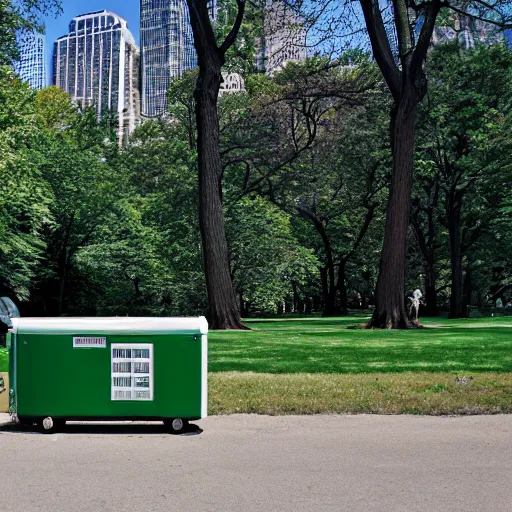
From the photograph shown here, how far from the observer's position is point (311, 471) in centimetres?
585

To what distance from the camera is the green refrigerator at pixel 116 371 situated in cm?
727

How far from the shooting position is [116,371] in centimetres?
728

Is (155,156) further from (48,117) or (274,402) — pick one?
(274,402)

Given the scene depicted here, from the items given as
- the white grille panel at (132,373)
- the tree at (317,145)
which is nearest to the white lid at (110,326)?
the white grille panel at (132,373)

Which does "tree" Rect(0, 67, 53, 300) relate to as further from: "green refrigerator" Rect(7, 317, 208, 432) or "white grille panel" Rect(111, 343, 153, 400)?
"white grille panel" Rect(111, 343, 153, 400)

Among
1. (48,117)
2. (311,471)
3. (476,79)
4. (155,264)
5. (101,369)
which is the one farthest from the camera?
(48,117)

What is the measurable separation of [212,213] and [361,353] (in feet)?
30.8

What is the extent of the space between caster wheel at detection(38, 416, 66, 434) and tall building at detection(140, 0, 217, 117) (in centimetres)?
13860

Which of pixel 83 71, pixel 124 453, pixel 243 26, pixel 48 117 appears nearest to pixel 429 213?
pixel 243 26

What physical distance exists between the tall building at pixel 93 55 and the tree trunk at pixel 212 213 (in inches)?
5343

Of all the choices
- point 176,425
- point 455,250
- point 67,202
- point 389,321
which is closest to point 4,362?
point 176,425

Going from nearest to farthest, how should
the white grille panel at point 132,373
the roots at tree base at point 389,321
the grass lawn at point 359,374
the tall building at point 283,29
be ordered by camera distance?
the white grille panel at point 132,373, the grass lawn at point 359,374, the roots at tree base at point 389,321, the tall building at point 283,29

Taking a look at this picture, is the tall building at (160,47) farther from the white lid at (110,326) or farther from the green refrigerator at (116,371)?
the green refrigerator at (116,371)

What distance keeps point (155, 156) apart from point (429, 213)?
17219 millimetres
